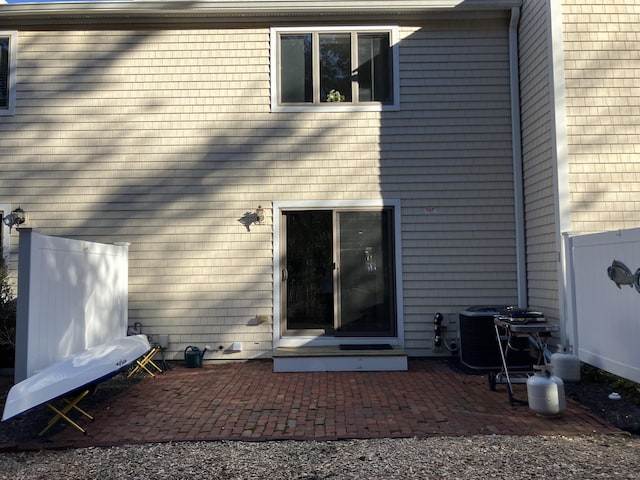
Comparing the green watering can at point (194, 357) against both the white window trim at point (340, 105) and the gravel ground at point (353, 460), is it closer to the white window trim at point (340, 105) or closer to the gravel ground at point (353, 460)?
the gravel ground at point (353, 460)

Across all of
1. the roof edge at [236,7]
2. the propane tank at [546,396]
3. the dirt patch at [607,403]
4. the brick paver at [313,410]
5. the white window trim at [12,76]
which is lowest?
the brick paver at [313,410]

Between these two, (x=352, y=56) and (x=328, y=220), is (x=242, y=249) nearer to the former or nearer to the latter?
(x=328, y=220)

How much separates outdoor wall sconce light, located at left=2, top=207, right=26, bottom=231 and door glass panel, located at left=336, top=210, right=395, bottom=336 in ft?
14.5

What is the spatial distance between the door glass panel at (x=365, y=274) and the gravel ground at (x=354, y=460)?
9.74ft

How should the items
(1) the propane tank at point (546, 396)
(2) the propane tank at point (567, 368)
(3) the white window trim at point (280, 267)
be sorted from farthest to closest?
(3) the white window trim at point (280, 267) < (2) the propane tank at point (567, 368) < (1) the propane tank at point (546, 396)

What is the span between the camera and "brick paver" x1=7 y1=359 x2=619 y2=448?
395cm

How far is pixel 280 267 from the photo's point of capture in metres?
6.71

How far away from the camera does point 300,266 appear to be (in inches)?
267

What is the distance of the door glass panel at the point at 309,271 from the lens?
6.72 meters

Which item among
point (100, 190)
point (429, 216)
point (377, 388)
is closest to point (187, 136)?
point (100, 190)

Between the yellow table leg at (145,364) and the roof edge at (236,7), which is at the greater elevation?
the roof edge at (236,7)

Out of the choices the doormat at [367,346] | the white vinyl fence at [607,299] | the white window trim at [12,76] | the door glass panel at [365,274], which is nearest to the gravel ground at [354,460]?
the white vinyl fence at [607,299]

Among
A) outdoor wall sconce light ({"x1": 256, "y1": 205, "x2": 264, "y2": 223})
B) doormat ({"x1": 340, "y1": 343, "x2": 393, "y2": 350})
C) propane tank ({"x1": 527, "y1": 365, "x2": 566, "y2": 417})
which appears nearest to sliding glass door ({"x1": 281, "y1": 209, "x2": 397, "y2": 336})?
doormat ({"x1": 340, "y1": 343, "x2": 393, "y2": 350})

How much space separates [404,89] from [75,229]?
16.6ft
